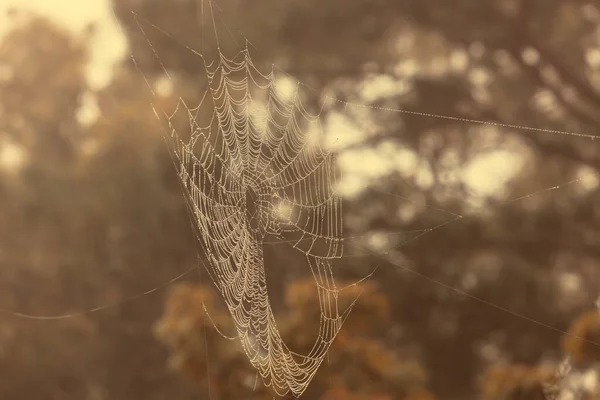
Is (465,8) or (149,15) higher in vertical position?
(149,15)

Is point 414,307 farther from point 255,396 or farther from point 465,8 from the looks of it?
point 465,8

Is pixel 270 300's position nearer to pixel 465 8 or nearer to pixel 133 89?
pixel 133 89

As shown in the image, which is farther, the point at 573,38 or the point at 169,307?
the point at 169,307

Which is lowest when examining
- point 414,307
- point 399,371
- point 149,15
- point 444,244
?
point 399,371

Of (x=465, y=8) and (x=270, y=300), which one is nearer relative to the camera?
(x=465, y=8)

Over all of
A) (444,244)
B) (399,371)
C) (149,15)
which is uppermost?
(149,15)

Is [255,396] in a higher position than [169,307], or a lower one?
lower

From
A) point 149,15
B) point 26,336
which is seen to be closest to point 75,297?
point 26,336

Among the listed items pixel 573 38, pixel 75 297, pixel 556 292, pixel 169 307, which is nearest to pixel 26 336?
pixel 75 297

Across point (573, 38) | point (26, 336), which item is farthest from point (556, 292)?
point (26, 336)
